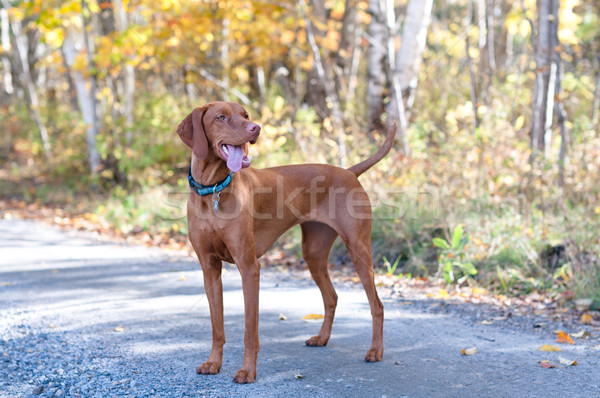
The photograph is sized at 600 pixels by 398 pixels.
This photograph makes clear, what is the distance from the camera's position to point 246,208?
11.9 ft

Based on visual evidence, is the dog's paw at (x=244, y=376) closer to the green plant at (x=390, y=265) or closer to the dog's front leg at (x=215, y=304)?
the dog's front leg at (x=215, y=304)

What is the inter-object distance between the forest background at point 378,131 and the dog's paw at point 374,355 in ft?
6.89

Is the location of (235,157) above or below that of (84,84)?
below

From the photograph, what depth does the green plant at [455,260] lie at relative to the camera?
5738 mm

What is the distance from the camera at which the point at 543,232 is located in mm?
6238

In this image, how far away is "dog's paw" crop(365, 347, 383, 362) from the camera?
3.81 metres

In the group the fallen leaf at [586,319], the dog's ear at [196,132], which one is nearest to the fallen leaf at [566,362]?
the fallen leaf at [586,319]

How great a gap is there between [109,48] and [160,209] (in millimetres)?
3124

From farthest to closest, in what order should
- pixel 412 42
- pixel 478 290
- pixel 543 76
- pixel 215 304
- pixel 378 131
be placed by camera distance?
pixel 378 131, pixel 412 42, pixel 543 76, pixel 478 290, pixel 215 304

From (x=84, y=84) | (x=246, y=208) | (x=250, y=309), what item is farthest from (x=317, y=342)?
(x=84, y=84)

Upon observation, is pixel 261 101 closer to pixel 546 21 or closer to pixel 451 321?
pixel 546 21

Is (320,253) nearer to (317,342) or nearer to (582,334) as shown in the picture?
(317,342)

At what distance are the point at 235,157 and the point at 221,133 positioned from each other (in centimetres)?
17

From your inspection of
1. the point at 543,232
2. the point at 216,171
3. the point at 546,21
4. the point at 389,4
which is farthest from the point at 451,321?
the point at 389,4
